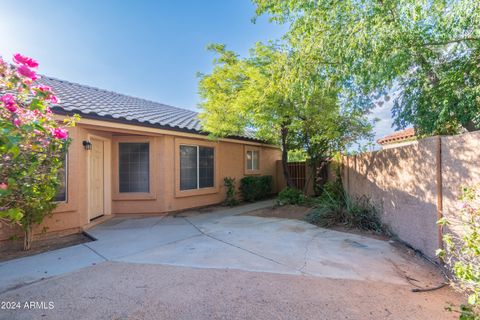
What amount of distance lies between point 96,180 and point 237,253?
569 centimetres

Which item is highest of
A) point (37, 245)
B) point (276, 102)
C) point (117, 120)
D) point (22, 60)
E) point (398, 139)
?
point (276, 102)

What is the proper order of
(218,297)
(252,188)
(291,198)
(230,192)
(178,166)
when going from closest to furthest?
(218,297), (178,166), (291,198), (230,192), (252,188)

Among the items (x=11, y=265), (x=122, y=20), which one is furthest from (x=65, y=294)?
(x=122, y=20)

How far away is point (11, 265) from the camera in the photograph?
14.5 ft

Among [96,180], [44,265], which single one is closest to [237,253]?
[44,265]

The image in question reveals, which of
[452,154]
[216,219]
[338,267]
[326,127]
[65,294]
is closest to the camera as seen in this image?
[65,294]

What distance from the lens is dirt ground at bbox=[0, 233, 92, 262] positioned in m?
5.04

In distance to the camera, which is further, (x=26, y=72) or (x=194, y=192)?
(x=194, y=192)

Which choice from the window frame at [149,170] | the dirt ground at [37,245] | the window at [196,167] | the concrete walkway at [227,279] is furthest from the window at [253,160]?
the dirt ground at [37,245]

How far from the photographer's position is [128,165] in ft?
28.2

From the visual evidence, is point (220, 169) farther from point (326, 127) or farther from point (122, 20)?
point (122, 20)

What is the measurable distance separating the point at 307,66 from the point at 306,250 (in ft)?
13.8

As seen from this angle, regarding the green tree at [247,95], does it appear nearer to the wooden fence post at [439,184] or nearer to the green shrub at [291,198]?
the green shrub at [291,198]

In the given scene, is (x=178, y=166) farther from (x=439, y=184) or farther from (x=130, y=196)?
(x=439, y=184)
